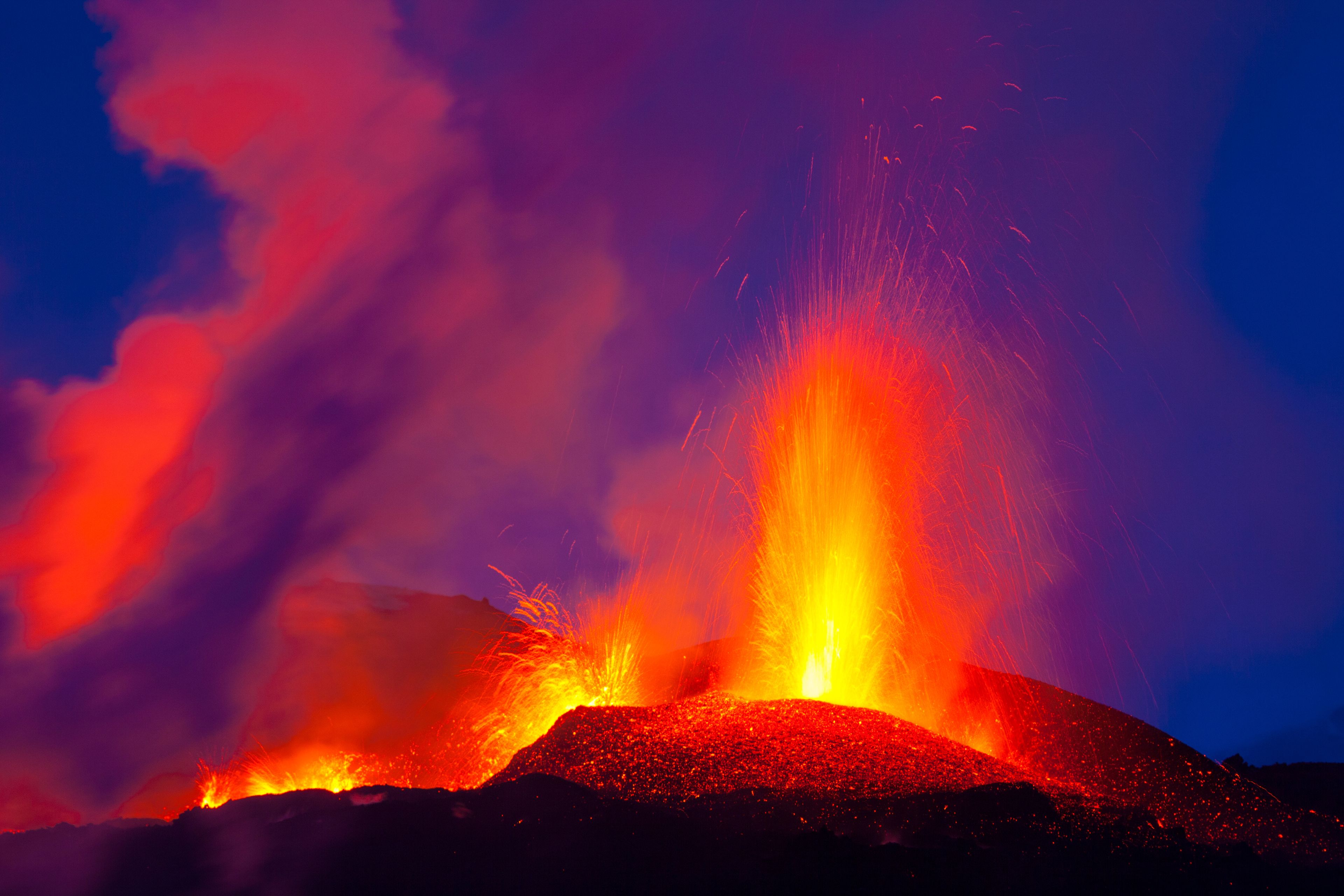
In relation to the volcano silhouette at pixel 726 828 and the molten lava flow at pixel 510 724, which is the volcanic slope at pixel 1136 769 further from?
the molten lava flow at pixel 510 724

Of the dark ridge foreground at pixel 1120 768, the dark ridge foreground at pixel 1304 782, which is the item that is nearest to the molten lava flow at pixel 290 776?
the dark ridge foreground at pixel 1120 768

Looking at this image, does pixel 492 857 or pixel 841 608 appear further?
pixel 841 608

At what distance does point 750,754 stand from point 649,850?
394cm

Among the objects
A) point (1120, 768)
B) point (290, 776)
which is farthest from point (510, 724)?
point (1120, 768)

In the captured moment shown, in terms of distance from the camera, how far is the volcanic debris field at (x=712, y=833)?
433 inches

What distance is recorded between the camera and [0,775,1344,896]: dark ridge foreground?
10867mm

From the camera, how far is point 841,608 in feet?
76.3

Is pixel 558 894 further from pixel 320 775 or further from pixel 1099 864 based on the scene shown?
pixel 320 775

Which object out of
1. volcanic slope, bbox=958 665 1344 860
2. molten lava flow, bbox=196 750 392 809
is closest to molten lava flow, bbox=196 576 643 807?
molten lava flow, bbox=196 750 392 809

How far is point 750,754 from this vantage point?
14.9 metres

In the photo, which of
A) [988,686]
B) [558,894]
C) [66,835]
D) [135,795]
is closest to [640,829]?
[558,894]

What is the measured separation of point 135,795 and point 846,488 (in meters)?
32.1

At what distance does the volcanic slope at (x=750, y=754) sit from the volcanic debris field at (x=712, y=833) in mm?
50

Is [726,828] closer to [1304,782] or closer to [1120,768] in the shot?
[1120,768]
